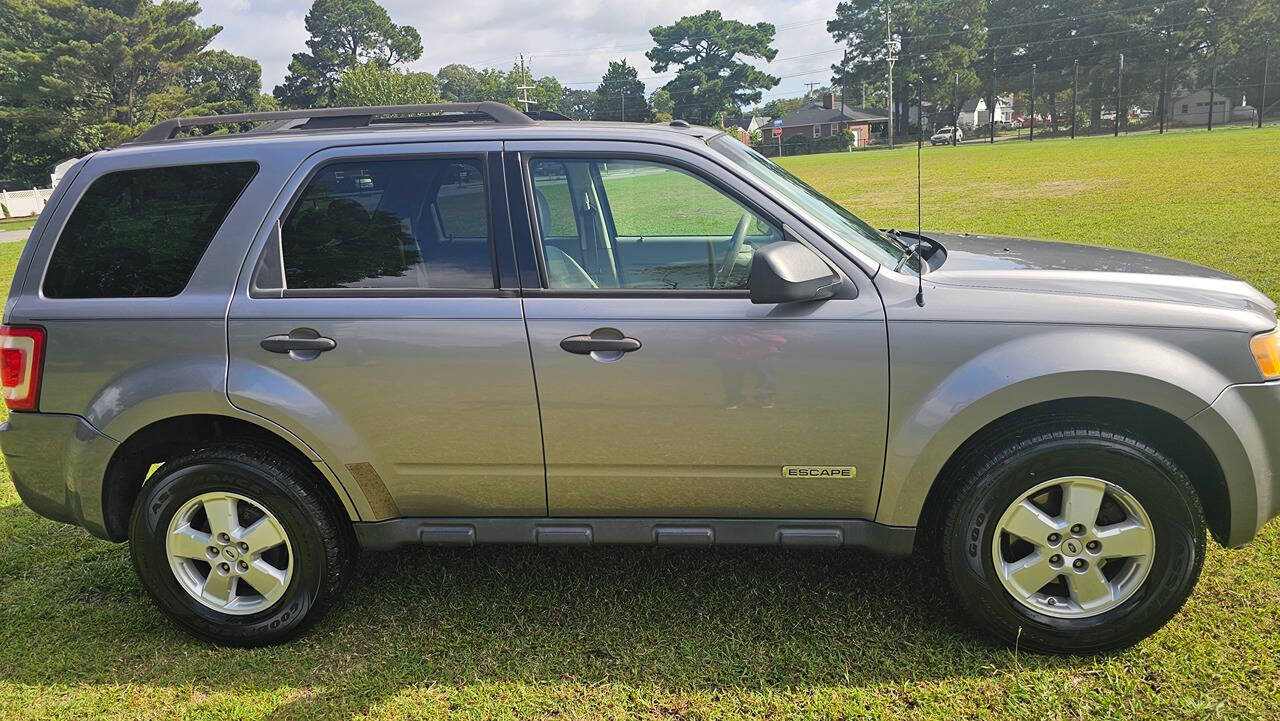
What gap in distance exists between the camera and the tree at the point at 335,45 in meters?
108

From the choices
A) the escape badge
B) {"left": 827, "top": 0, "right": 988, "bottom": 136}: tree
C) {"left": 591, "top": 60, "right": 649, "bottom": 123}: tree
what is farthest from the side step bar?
{"left": 591, "top": 60, "right": 649, "bottom": 123}: tree

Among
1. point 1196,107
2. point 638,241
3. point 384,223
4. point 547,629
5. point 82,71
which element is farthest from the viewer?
point 1196,107

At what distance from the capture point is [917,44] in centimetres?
8781

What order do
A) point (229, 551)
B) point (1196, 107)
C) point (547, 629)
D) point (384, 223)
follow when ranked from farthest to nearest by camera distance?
point (1196, 107), point (547, 629), point (229, 551), point (384, 223)

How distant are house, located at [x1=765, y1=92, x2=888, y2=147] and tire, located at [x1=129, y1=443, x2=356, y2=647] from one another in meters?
88.6

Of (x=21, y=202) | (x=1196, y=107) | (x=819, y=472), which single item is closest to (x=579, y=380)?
(x=819, y=472)

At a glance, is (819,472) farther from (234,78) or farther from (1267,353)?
(234,78)

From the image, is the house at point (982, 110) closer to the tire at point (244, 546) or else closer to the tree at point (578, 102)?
the tree at point (578, 102)

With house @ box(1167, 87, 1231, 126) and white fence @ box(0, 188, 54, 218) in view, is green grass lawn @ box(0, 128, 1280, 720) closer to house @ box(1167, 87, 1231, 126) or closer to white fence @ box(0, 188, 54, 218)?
white fence @ box(0, 188, 54, 218)

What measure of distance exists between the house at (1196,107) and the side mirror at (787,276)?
7147 cm

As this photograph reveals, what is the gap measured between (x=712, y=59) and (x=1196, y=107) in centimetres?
5081

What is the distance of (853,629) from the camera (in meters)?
3.29

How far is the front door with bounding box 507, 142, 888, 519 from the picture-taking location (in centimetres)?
292

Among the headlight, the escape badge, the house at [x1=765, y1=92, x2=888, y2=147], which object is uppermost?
the house at [x1=765, y1=92, x2=888, y2=147]
